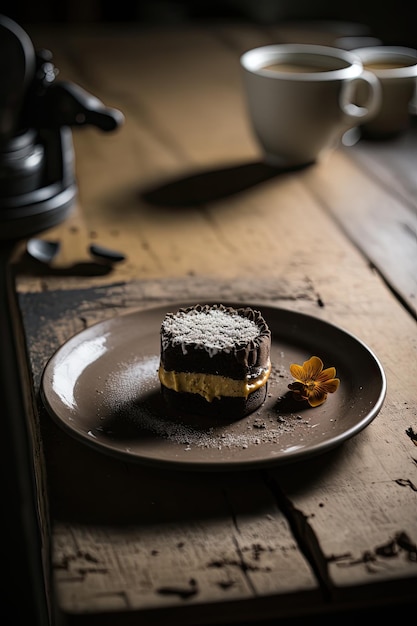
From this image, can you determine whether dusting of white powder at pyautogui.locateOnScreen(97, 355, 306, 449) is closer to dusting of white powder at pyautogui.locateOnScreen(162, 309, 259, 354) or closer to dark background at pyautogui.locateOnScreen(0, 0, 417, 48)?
dusting of white powder at pyautogui.locateOnScreen(162, 309, 259, 354)

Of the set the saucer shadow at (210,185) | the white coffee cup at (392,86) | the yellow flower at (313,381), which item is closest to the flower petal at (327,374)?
the yellow flower at (313,381)

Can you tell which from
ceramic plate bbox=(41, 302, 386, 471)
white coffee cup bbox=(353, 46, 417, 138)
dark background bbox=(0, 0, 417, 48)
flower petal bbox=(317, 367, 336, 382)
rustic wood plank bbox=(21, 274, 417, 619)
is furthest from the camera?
dark background bbox=(0, 0, 417, 48)

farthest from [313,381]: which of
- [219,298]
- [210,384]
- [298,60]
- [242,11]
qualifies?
[242,11]

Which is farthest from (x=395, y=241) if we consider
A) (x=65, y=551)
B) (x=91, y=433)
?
(x=65, y=551)

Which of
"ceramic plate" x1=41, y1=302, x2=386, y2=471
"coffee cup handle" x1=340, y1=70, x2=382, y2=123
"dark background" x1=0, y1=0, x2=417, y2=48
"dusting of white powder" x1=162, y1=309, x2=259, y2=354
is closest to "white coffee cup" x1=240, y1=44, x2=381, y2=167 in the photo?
"coffee cup handle" x1=340, y1=70, x2=382, y2=123

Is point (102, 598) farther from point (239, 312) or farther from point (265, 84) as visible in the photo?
point (265, 84)

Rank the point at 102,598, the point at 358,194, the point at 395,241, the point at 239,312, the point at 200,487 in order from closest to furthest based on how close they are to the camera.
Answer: the point at 102,598 → the point at 200,487 → the point at 239,312 → the point at 395,241 → the point at 358,194
